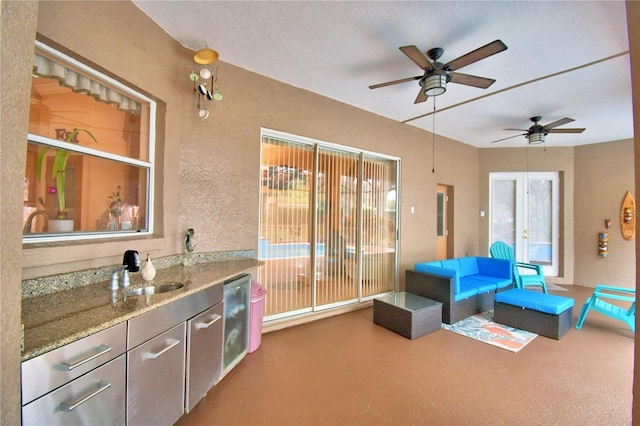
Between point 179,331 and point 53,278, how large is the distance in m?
0.80

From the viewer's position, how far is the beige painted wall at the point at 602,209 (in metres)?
5.42

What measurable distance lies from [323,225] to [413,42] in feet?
7.70

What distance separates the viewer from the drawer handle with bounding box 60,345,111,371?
1.12m

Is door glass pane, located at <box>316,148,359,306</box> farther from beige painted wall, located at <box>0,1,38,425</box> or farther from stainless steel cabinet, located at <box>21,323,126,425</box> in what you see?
beige painted wall, located at <box>0,1,38,425</box>

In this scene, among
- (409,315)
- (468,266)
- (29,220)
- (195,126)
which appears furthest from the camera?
(468,266)

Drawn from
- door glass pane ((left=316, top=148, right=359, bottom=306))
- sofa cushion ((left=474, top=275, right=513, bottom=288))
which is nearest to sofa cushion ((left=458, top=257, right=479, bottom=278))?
sofa cushion ((left=474, top=275, right=513, bottom=288))

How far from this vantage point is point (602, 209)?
5668 millimetres

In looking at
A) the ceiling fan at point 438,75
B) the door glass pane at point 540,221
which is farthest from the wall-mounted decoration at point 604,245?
the ceiling fan at point 438,75

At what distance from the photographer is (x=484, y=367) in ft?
8.66

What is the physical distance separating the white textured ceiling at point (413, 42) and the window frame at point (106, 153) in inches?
26.6

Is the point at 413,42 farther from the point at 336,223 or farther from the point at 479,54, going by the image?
the point at 336,223

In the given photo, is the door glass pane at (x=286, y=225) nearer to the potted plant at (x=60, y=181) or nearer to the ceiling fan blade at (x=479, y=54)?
the potted plant at (x=60, y=181)

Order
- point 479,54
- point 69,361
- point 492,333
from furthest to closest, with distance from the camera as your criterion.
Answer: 1. point 492,333
2. point 479,54
3. point 69,361

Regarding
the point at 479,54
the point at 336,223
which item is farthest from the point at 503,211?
the point at 479,54
